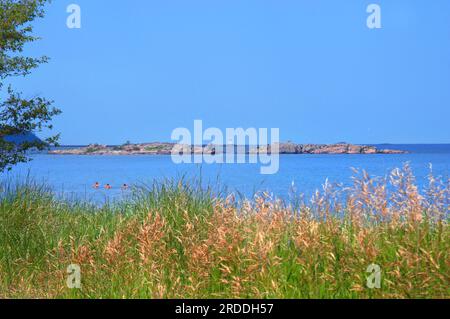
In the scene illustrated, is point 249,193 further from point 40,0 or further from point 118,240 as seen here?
point 40,0

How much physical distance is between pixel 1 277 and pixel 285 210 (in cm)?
404

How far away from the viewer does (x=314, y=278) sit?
21.1ft

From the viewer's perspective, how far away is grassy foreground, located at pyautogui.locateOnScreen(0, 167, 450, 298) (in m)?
6.18

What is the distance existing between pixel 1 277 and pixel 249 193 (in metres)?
3.87

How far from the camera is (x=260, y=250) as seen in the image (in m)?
6.21

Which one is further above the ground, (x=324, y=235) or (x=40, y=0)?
(x=40, y=0)

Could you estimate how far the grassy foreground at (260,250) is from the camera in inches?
243

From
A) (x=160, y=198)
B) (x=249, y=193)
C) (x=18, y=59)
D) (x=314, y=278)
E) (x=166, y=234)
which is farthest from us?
(x=18, y=59)

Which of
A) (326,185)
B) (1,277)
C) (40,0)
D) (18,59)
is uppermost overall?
(40,0)

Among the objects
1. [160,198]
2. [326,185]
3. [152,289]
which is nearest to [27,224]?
[160,198]

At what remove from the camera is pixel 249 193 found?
31.6ft

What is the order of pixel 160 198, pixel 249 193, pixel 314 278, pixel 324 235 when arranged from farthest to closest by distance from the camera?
pixel 249 193
pixel 160 198
pixel 324 235
pixel 314 278

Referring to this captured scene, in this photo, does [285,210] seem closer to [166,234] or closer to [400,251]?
[166,234]
